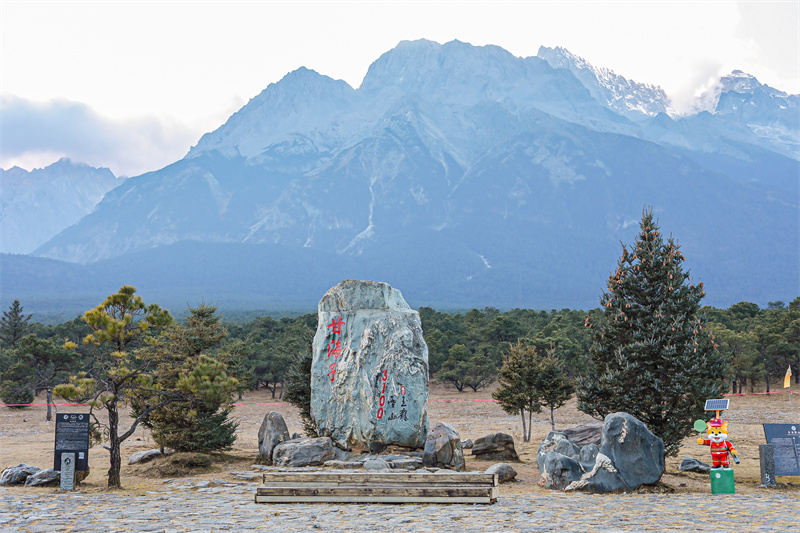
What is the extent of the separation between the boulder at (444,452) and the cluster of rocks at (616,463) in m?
3.17

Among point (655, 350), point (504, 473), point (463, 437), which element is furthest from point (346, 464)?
point (463, 437)

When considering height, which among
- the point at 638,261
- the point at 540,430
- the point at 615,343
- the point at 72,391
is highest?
the point at 638,261

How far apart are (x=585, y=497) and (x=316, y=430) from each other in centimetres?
1103

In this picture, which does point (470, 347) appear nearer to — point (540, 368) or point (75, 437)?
point (540, 368)

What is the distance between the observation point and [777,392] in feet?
134

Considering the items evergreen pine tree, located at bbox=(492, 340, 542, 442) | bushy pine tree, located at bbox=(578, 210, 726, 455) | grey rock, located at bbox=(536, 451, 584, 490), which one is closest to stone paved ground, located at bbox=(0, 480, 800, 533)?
grey rock, located at bbox=(536, 451, 584, 490)

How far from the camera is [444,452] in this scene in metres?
19.4

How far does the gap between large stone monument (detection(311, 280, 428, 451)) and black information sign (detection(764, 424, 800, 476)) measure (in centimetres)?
984

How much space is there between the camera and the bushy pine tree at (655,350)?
18406 mm

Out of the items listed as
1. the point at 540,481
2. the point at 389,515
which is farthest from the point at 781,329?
the point at 389,515

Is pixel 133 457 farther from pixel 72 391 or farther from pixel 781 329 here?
pixel 781 329

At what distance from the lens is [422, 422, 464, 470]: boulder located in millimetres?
19375

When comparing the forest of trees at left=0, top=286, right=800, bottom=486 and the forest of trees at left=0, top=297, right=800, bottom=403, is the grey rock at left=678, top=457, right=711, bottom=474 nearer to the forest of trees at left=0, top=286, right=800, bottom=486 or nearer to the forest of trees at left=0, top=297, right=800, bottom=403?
the forest of trees at left=0, top=286, right=800, bottom=486

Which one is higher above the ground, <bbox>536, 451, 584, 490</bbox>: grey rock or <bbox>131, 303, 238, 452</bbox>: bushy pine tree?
<bbox>131, 303, 238, 452</bbox>: bushy pine tree
